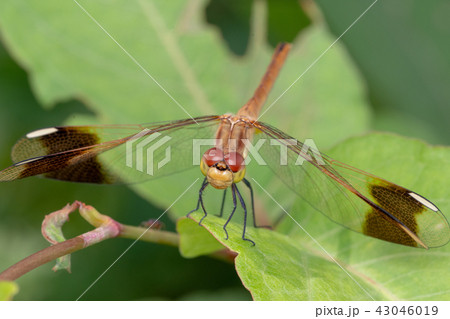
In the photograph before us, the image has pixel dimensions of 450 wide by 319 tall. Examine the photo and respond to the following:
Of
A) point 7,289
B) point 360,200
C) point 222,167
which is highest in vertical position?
point 222,167

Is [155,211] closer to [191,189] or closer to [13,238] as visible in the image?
[191,189]

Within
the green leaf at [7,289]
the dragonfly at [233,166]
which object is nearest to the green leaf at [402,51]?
the dragonfly at [233,166]

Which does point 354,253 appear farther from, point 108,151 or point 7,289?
point 7,289

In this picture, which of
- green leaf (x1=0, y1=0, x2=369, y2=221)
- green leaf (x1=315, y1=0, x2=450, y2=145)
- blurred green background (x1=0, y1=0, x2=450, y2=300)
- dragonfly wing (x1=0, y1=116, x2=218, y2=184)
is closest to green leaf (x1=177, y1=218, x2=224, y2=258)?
dragonfly wing (x1=0, y1=116, x2=218, y2=184)

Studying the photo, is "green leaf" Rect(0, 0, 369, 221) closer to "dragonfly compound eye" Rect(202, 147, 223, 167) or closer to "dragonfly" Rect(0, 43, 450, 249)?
"dragonfly" Rect(0, 43, 450, 249)

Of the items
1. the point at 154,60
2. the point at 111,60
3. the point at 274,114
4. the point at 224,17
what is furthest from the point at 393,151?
the point at 224,17

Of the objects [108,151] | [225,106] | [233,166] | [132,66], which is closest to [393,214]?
[233,166]

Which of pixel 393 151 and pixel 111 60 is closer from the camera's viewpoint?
pixel 393 151
